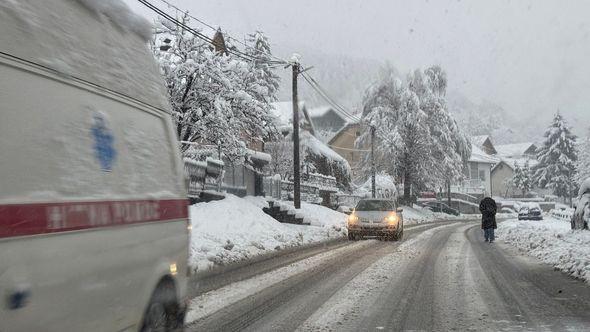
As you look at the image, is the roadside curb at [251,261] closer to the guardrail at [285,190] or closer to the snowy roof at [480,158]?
the guardrail at [285,190]

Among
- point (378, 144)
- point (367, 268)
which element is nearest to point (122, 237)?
point (367, 268)

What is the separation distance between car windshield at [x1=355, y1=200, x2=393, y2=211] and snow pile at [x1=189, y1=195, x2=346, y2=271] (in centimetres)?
156

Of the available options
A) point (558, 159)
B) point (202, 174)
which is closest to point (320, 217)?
point (202, 174)

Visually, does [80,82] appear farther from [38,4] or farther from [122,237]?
[122,237]

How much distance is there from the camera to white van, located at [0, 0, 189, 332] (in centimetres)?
260

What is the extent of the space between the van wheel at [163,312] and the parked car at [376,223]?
14.8 metres

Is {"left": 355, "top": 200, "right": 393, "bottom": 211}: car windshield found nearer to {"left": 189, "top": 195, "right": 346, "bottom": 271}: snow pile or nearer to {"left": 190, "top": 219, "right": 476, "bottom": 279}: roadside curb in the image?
{"left": 189, "top": 195, "right": 346, "bottom": 271}: snow pile

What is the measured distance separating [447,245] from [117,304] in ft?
49.9

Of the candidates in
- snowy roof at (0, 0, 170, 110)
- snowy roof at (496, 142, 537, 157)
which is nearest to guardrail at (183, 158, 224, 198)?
snowy roof at (0, 0, 170, 110)

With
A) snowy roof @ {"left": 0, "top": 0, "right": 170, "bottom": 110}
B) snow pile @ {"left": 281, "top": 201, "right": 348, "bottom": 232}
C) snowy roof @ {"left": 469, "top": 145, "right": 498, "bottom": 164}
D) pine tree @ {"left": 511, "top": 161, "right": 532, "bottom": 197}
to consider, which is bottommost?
snow pile @ {"left": 281, "top": 201, "right": 348, "bottom": 232}

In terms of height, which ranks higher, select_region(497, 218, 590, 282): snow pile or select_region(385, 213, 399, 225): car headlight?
select_region(385, 213, 399, 225): car headlight

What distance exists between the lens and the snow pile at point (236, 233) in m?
12.5

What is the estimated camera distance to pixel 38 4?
3061mm

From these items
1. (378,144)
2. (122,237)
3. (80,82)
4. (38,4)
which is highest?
(378,144)
